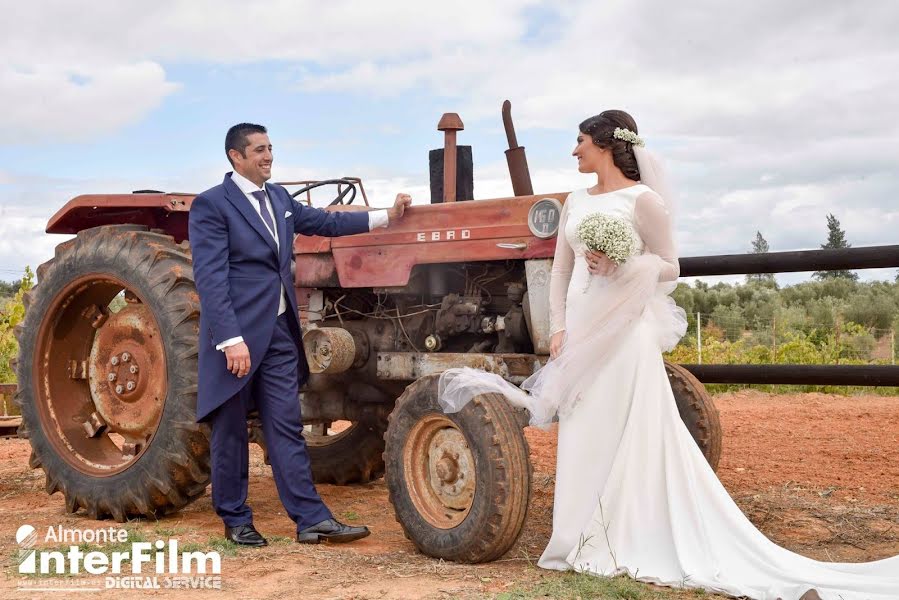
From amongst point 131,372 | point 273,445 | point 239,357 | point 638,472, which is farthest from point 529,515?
point 131,372

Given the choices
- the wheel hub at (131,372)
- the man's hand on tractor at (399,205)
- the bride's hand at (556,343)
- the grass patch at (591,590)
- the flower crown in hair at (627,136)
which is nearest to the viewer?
the grass patch at (591,590)

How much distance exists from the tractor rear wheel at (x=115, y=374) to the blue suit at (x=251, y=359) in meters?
0.40

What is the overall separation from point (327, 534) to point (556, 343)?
4.68ft

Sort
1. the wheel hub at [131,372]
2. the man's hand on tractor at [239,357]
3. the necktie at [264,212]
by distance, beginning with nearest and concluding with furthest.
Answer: the man's hand on tractor at [239,357]
the necktie at [264,212]
the wheel hub at [131,372]

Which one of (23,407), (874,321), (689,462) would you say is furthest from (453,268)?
(874,321)

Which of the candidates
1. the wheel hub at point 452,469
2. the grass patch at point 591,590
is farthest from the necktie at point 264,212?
the grass patch at point 591,590

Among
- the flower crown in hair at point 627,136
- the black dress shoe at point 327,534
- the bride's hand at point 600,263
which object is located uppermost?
the flower crown in hair at point 627,136

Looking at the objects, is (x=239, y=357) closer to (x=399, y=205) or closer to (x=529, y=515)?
(x=399, y=205)

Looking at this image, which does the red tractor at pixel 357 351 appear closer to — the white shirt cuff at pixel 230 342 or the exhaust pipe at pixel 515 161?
the exhaust pipe at pixel 515 161

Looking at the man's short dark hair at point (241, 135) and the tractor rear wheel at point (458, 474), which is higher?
the man's short dark hair at point (241, 135)

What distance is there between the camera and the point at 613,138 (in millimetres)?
4477

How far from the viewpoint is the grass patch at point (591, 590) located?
384 cm

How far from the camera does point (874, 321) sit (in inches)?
642

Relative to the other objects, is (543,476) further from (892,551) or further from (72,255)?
(72,255)
